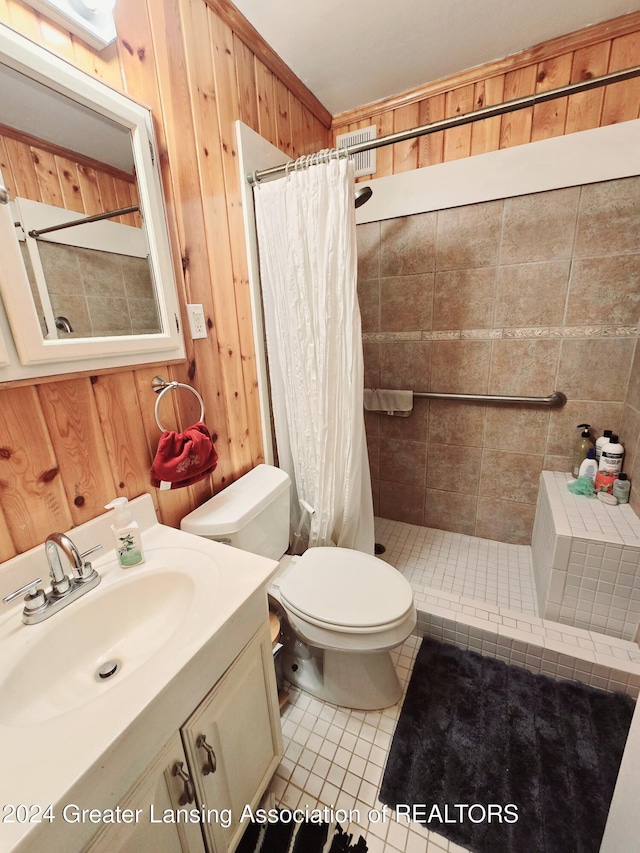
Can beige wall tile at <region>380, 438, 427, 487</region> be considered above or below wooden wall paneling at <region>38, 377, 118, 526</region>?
below

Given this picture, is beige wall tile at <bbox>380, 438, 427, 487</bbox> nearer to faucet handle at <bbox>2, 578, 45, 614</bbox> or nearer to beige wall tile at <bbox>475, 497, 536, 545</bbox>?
beige wall tile at <bbox>475, 497, 536, 545</bbox>

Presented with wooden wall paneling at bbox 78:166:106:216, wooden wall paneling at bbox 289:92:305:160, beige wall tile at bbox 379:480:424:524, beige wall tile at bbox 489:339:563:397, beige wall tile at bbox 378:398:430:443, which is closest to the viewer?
wooden wall paneling at bbox 78:166:106:216

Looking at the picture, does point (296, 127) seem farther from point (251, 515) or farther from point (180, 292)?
point (251, 515)

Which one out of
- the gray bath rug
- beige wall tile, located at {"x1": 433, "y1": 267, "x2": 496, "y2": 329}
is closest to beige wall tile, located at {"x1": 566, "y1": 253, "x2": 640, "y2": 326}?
beige wall tile, located at {"x1": 433, "y1": 267, "x2": 496, "y2": 329}

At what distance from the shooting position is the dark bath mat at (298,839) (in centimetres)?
93

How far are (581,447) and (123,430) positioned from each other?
1938mm

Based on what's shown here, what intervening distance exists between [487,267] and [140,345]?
161 cm

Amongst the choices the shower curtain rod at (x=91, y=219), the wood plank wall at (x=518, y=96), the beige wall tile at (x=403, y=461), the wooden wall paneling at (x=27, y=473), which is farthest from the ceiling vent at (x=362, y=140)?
the wooden wall paneling at (x=27, y=473)

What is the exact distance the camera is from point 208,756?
2.33 ft

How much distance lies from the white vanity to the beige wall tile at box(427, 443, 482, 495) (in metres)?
1.45

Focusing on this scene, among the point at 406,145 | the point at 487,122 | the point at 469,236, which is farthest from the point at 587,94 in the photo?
the point at 406,145

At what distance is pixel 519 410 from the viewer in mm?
1824

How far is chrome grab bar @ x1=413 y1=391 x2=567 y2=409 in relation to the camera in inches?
67.7

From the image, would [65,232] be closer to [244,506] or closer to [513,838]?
[244,506]
